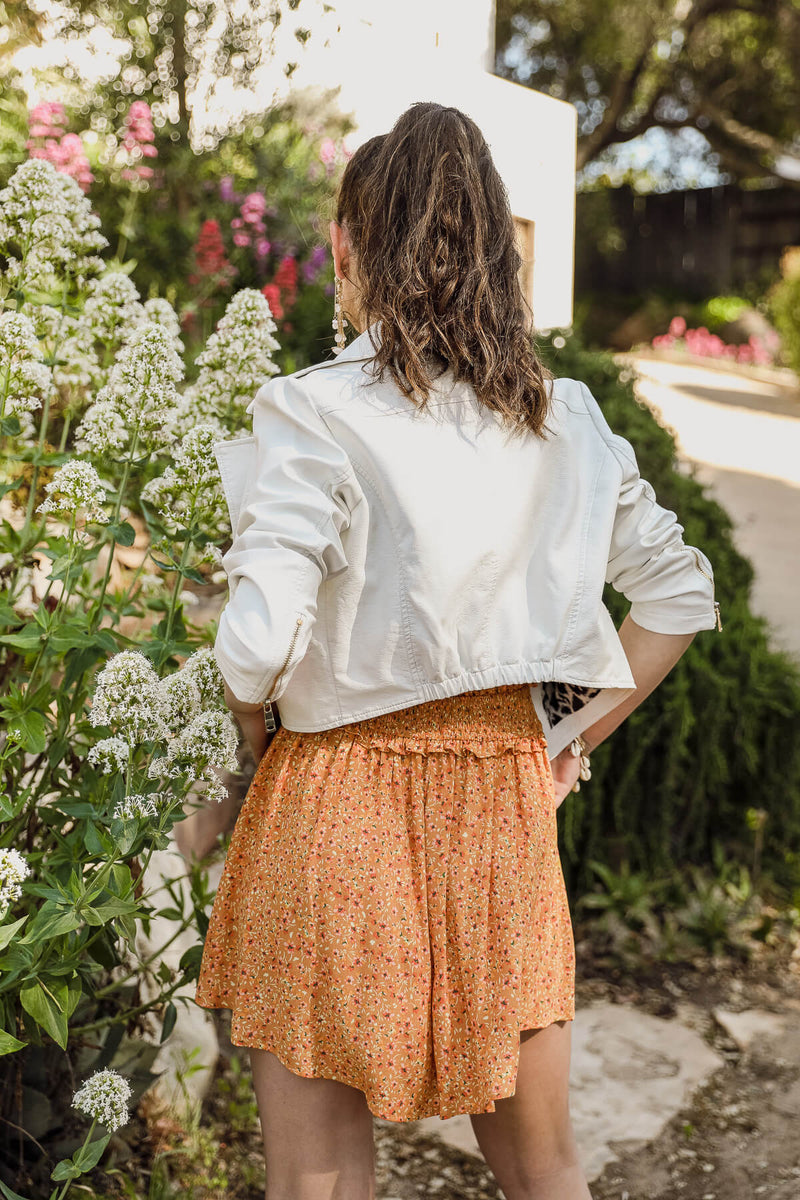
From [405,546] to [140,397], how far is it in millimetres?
558

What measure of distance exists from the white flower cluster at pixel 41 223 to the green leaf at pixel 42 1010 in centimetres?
109

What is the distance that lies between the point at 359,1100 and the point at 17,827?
680 millimetres

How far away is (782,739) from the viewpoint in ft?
12.4

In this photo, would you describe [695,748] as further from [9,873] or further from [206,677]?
[9,873]

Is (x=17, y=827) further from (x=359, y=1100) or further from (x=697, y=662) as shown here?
(x=697, y=662)

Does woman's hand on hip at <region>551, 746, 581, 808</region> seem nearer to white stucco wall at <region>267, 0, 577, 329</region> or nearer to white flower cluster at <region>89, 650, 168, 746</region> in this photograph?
white flower cluster at <region>89, 650, 168, 746</region>

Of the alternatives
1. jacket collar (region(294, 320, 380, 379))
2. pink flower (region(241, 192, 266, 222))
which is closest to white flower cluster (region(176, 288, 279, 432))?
jacket collar (region(294, 320, 380, 379))

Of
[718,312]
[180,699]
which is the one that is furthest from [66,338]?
[718,312]

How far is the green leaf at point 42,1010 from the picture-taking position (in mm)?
1500

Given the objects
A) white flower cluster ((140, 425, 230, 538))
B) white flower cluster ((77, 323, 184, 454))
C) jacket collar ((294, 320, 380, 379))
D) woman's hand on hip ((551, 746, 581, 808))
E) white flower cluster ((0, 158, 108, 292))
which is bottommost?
woman's hand on hip ((551, 746, 581, 808))

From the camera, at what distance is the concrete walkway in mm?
5797

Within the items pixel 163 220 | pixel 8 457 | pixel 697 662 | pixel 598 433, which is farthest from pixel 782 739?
pixel 163 220

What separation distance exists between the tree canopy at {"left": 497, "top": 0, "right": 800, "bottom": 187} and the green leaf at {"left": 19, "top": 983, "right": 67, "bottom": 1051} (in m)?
16.3

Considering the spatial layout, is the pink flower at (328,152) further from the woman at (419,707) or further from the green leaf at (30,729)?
the green leaf at (30,729)
